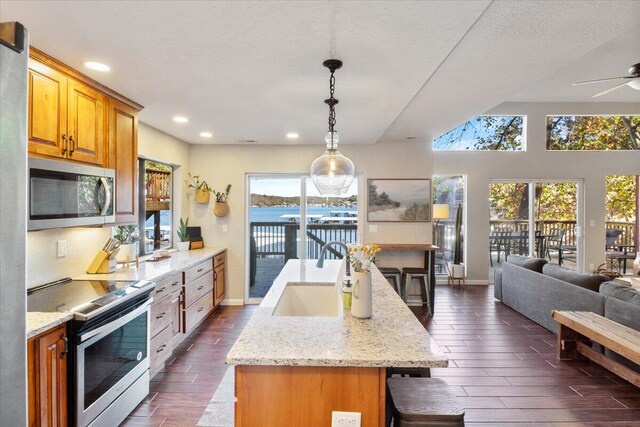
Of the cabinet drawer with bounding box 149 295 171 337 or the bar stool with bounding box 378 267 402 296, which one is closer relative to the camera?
the cabinet drawer with bounding box 149 295 171 337

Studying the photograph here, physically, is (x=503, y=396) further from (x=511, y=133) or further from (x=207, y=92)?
(x=511, y=133)

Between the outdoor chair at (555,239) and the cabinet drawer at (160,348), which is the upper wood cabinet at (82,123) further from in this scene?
the outdoor chair at (555,239)

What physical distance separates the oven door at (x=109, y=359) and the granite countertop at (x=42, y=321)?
6.0 inches

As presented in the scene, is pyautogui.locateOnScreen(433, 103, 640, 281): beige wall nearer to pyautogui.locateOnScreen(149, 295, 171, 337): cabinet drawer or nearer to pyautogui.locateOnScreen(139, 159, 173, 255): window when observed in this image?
pyautogui.locateOnScreen(139, 159, 173, 255): window

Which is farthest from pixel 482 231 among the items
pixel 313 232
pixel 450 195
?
pixel 313 232

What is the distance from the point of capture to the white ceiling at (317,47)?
1.63 metres

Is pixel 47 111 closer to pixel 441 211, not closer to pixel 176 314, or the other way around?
pixel 176 314

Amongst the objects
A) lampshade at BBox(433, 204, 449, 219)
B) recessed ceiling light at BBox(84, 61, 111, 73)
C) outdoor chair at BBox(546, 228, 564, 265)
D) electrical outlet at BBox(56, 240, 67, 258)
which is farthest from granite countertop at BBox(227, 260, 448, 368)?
outdoor chair at BBox(546, 228, 564, 265)

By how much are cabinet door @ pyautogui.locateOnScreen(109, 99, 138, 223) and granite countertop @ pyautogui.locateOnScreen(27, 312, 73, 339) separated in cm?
116

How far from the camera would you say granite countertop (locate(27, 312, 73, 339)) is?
65.0 inches

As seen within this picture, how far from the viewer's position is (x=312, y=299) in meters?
2.68

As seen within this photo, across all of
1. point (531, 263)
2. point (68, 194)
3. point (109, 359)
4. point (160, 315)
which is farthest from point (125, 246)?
point (531, 263)

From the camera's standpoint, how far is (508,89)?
9.27 ft

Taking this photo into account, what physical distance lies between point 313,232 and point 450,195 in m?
2.89
